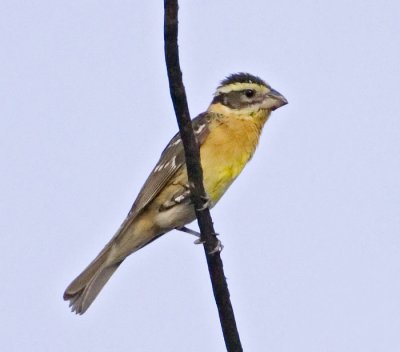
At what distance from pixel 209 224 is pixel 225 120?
2262 millimetres

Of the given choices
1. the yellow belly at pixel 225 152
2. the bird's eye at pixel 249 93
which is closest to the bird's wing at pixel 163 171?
the yellow belly at pixel 225 152

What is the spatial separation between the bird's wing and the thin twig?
177 centimetres

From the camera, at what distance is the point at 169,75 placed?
561 cm

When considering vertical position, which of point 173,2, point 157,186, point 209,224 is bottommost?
point 209,224

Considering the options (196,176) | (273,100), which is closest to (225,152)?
(273,100)

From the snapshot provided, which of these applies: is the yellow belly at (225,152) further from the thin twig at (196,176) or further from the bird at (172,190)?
the thin twig at (196,176)

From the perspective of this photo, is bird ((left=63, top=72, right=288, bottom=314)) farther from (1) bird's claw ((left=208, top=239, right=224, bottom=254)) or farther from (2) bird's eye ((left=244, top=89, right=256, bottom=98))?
(1) bird's claw ((left=208, top=239, right=224, bottom=254))

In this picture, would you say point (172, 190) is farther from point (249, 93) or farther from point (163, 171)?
point (249, 93)

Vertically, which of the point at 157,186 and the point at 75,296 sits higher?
the point at 157,186

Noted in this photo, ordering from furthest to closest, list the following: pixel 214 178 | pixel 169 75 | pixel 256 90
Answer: pixel 256 90
pixel 214 178
pixel 169 75

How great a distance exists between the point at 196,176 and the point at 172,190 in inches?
79.9

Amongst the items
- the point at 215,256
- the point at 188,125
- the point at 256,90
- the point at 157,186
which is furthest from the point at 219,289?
the point at 256,90

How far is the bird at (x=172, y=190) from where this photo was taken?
8.30m

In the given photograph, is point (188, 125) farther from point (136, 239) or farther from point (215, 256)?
point (136, 239)
